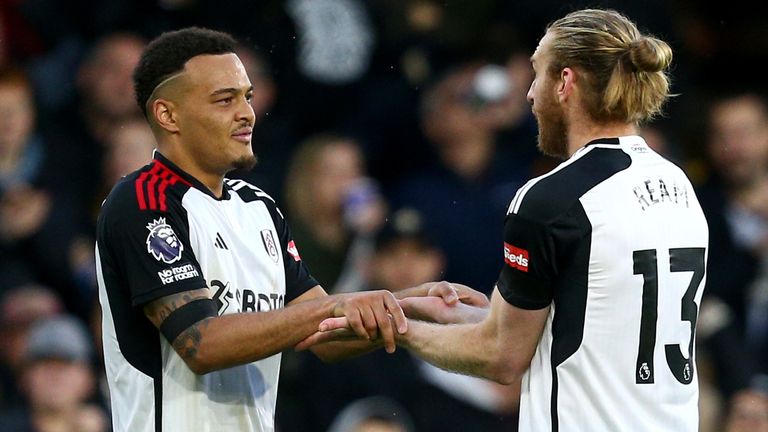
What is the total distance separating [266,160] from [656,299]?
15.6 ft

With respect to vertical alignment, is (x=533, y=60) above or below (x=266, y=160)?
above

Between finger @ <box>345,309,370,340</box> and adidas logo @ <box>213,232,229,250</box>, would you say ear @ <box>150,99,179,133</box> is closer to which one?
adidas logo @ <box>213,232,229,250</box>

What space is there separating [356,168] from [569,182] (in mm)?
4584

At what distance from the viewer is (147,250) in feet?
14.9

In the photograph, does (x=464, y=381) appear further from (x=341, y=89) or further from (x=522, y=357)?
(x=522, y=357)

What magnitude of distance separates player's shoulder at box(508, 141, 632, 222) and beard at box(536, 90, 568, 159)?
16cm

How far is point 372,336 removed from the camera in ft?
15.2

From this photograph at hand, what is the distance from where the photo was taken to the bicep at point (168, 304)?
14.8ft

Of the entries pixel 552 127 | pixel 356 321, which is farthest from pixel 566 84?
pixel 356 321

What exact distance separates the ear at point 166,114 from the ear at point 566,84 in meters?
1.42

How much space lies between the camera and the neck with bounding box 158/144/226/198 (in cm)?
491

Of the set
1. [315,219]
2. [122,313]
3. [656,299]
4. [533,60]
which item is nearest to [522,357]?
[656,299]

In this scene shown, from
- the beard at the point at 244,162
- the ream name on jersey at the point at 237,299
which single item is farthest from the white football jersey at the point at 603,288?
the beard at the point at 244,162

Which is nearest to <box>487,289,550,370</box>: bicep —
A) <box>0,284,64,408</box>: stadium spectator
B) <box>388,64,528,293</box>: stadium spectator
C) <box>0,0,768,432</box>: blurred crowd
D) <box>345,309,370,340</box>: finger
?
<box>345,309,370,340</box>: finger
